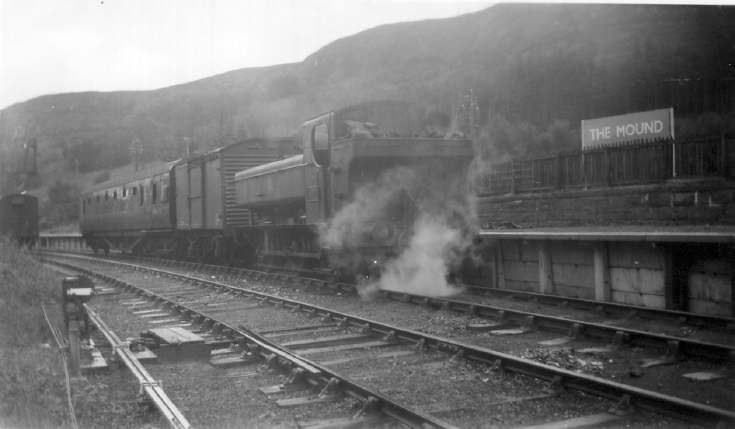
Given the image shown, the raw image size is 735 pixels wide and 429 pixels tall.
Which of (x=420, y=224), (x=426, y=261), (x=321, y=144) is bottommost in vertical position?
(x=426, y=261)

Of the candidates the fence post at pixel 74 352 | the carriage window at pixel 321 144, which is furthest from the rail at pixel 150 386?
the carriage window at pixel 321 144

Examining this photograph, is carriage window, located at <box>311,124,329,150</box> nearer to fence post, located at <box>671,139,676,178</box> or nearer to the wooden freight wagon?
the wooden freight wagon

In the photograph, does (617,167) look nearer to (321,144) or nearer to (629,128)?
(629,128)

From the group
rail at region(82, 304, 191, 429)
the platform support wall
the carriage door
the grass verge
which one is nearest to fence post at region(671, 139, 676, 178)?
the platform support wall

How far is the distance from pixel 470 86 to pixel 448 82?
28.7 feet

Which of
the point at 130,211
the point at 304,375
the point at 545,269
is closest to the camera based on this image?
the point at 304,375

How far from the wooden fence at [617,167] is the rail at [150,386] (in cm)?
1211

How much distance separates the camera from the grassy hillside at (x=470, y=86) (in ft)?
67.8

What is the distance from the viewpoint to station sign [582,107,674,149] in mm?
16141

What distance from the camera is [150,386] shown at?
17.9 ft

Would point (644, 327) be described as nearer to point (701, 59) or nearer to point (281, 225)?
point (281, 225)

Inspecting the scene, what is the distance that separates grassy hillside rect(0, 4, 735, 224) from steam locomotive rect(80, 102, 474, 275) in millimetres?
1198

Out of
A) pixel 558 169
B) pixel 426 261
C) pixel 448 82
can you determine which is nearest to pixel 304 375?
pixel 426 261

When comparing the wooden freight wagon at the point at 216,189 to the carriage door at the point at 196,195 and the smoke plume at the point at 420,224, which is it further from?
the smoke plume at the point at 420,224
